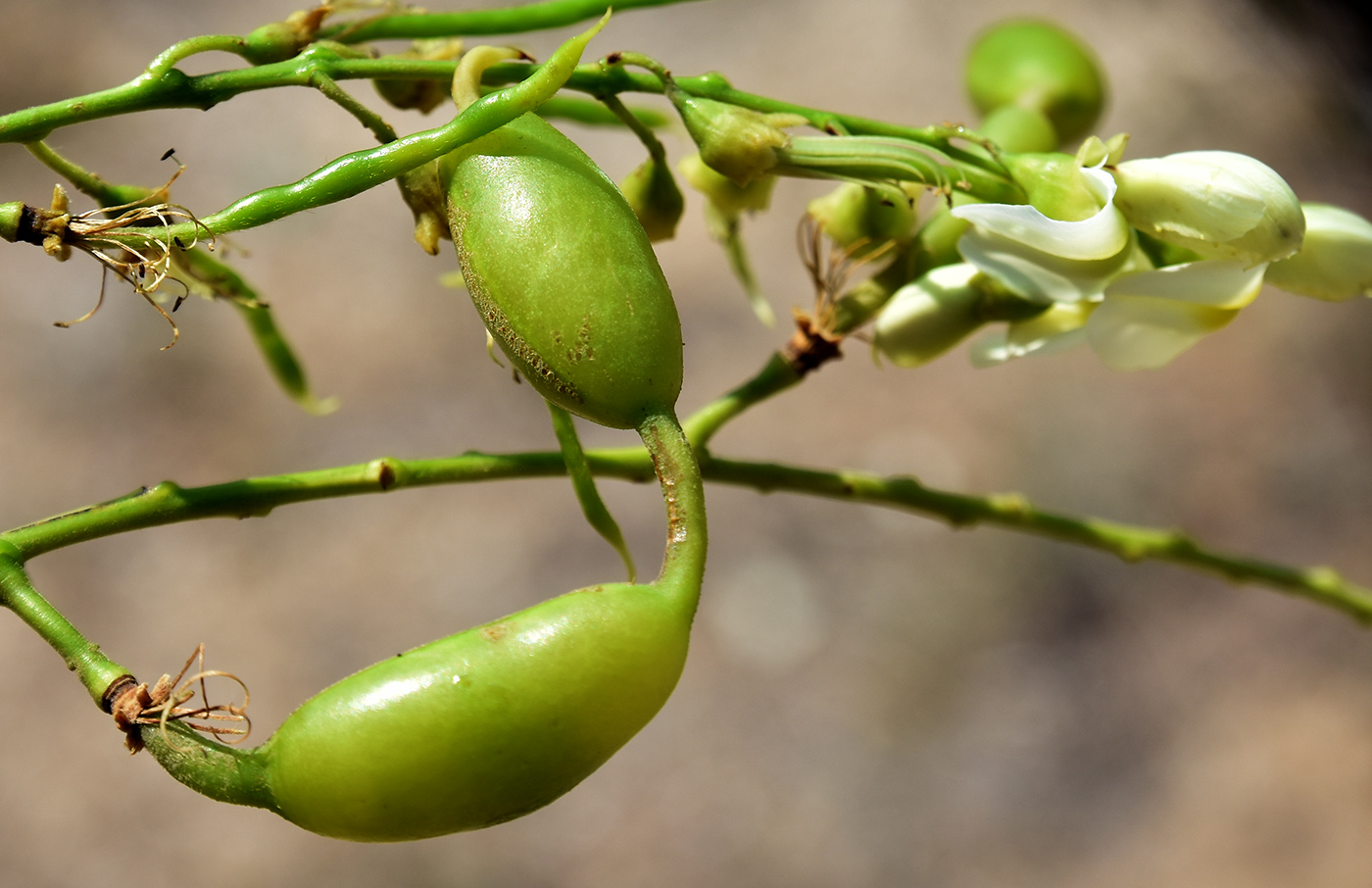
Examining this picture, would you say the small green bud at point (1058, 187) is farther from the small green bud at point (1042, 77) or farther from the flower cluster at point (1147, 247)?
the small green bud at point (1042, 77)

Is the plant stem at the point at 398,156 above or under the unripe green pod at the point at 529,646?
above

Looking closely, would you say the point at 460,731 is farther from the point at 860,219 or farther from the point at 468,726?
the point at 860,219

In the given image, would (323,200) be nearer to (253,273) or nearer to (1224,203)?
(1224,203)

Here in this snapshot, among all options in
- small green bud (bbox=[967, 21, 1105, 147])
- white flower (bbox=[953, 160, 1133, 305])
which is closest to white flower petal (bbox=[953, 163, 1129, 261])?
white flower (bbox=[953, 160, 1133, 305])

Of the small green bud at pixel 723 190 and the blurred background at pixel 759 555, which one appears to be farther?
the blurred background at pixel 759 555

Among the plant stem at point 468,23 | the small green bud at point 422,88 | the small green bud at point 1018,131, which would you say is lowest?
the small green bud at point 1018,131

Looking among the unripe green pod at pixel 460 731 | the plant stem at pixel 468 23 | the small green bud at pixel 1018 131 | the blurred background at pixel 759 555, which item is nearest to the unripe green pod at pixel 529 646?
the unripe green pod at pixel 460 731
